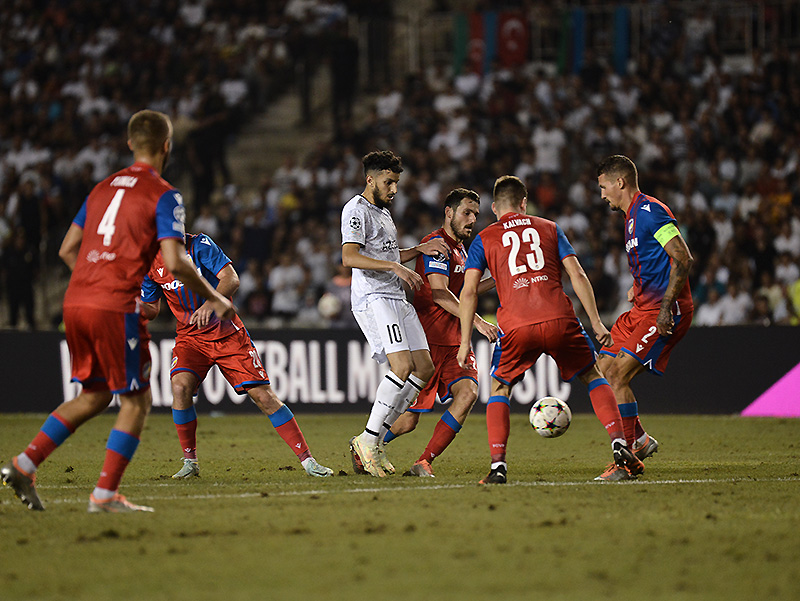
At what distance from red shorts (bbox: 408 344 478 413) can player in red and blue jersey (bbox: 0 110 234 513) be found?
108 inches

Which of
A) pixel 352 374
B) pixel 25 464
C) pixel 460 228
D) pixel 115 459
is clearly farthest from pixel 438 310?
pixel 352 374

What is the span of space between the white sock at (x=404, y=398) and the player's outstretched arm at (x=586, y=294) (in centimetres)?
151

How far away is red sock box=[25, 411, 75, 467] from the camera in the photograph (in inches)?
239

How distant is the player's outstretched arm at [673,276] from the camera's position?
7.83m

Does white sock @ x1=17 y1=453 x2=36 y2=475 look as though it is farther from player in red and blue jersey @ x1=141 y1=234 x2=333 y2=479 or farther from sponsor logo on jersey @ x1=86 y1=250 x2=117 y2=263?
player in red and blue jersey @ x1=141 y1=234 x2=333 y2=479

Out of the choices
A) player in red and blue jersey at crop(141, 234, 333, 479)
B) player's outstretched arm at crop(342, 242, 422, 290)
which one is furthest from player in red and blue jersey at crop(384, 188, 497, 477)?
player in red and blue jersey at crop(141, 234, 333, 479)

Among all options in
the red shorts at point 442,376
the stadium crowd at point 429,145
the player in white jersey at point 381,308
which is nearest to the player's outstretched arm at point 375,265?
the player in white jersey at point 381,308

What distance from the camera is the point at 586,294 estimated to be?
23.6 ft

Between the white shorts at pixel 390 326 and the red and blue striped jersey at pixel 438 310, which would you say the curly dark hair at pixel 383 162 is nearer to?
the red and blue striped jersey at pixel 438 310

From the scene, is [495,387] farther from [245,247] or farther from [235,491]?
[245,247]

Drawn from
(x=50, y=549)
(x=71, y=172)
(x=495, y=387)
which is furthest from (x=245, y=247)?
(x=50, y=549)

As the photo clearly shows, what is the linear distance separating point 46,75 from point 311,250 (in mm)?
9628

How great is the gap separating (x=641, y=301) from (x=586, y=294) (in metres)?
1.30

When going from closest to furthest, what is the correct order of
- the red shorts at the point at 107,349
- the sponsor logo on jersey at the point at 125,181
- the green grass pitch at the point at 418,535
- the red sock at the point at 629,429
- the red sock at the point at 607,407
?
the green grass pitch at the point at 418,535 < the red shorts at the point at 107,349 < the sponsor logo on jersey at the point at 125,181 < the red sock at the point at 607,407 < the red sock at the point at 629,429
